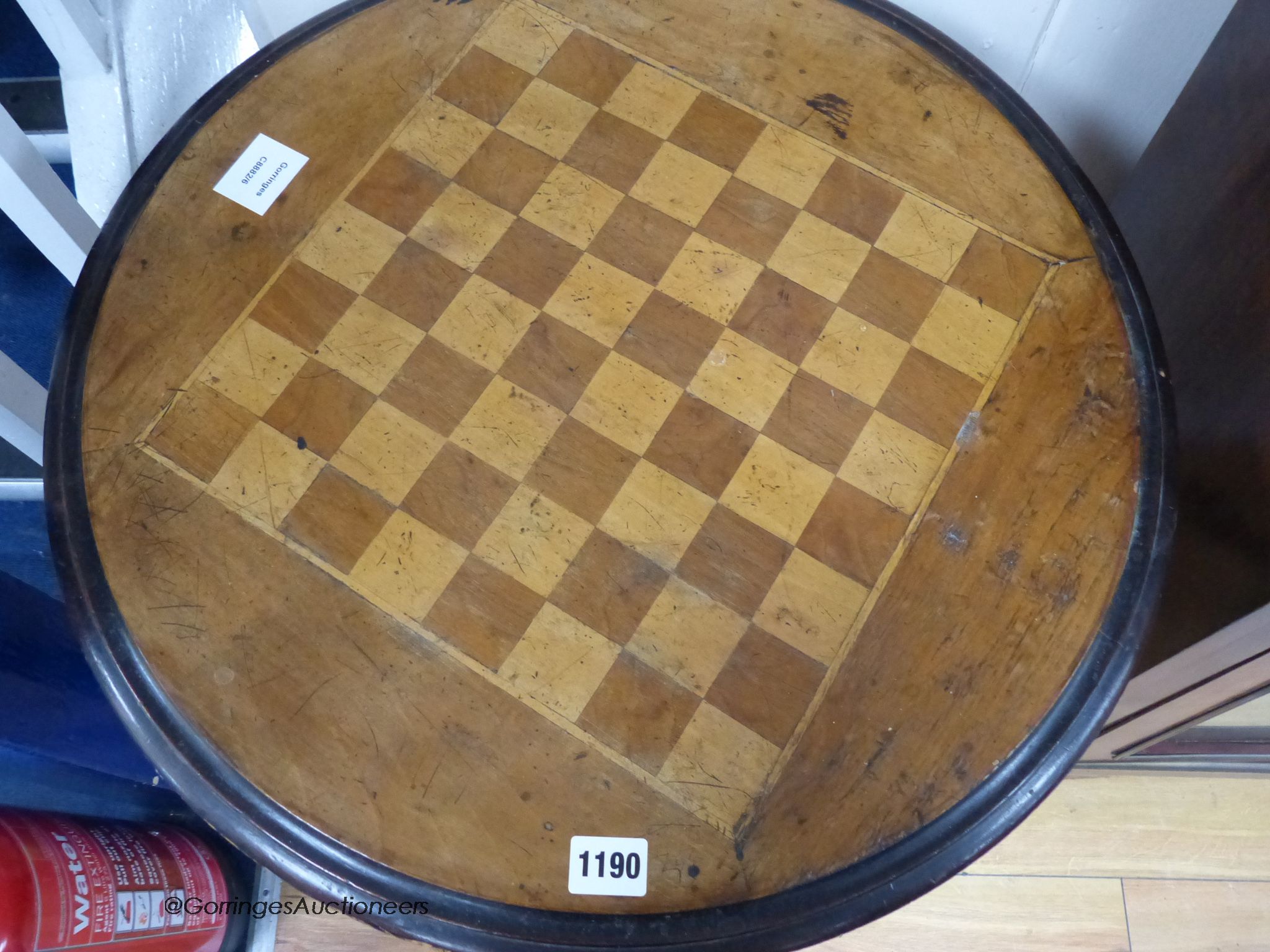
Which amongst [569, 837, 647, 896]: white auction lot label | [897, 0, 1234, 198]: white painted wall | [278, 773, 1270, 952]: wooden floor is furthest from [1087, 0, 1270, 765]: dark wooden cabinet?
[569, 837, 647, 896]: white auction lot label

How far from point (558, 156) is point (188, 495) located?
56 centimetres

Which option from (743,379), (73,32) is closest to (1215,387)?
(743,379)

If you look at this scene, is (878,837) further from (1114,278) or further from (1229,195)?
(1229,195)

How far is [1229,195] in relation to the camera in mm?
1116

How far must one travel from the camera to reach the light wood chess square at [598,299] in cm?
94

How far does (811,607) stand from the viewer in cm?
83

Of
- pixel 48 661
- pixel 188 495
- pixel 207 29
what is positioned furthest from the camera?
pixel 207 29

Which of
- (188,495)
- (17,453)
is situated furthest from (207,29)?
(188,495)

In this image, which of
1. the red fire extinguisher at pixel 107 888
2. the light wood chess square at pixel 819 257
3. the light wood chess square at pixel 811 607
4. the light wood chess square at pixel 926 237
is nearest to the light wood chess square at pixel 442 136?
the light wood chess square at pixel 819 257

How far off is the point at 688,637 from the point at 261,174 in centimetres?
73

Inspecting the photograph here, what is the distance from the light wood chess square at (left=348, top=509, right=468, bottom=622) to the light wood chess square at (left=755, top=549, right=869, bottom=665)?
0.31m

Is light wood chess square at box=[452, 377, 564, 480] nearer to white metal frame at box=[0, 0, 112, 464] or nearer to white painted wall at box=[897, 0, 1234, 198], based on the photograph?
white metal frame at box=[0, 0, 112, 464]

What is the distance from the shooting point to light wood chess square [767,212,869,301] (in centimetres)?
96

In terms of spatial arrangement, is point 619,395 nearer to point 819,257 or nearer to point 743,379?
point 743,379
